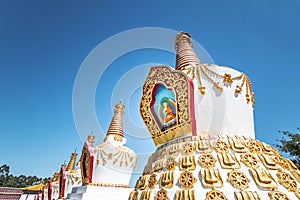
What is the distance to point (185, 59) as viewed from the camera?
6258 millimetres

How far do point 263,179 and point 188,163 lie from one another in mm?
1270

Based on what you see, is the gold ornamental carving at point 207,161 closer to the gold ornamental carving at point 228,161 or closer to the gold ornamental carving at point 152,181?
the gold ornamental carving at point 228,161

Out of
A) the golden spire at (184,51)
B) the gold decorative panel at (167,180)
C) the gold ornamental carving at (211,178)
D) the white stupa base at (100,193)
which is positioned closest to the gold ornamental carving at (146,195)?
the gold decorative panel at (167,180)

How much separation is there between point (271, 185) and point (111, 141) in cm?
1070

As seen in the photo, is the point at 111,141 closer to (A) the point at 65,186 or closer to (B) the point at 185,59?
(A) the point at 65,186

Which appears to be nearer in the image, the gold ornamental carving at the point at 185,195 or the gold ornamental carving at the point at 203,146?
the gold ornamental carving at the point at 185,195

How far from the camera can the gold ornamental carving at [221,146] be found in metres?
4.10

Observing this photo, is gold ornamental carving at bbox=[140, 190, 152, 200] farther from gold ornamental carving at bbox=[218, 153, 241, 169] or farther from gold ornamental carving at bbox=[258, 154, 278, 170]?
gold ornamental carving at bbox=[258, 154, 278, 170]

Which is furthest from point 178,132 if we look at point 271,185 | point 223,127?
point 271,185

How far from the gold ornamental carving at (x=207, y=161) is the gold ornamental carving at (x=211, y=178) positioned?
11 cm

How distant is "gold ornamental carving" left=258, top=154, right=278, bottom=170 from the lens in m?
3.84

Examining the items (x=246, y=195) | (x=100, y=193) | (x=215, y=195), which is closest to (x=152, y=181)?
(x=215, y=195)

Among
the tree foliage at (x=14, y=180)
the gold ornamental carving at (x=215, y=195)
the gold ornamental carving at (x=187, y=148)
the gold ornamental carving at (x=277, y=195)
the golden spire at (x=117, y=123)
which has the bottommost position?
the gold ornamental carving at (x=215, y=195)

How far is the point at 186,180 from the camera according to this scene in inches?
146
